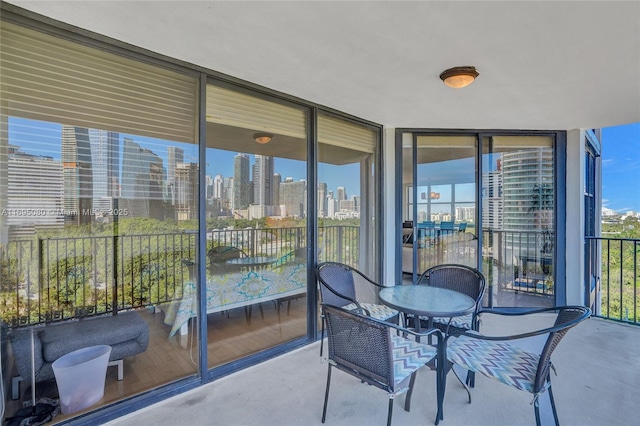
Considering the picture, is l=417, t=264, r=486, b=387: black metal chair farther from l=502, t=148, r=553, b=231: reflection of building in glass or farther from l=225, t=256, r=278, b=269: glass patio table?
l=502, t=148, r=553, b=231: reflection of building in glass

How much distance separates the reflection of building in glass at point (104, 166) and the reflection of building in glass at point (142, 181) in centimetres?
5

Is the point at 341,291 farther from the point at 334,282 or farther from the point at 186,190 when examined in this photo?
the point at 186,190

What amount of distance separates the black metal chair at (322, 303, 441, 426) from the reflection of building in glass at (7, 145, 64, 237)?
181 cm

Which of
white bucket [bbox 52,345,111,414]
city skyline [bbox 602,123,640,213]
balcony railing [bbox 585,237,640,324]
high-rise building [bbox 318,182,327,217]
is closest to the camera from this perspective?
white bucket [bbox 52,345,111,414]

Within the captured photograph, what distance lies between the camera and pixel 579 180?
3945 mm

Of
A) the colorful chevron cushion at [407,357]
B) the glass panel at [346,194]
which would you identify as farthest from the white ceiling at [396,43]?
the colorful chevron cushion at [407,357]

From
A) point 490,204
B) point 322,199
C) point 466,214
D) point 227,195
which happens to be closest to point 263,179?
point 227,195

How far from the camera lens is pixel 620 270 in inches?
159

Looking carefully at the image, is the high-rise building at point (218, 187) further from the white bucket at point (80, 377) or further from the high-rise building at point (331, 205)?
the white bucket at point (80, 377)

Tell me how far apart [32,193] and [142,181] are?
1.89ft

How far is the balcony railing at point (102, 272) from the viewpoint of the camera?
2.02 meters

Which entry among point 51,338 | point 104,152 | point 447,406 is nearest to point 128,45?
point 104,152

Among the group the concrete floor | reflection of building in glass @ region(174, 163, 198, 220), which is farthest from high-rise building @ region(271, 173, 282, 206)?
the concrete floor

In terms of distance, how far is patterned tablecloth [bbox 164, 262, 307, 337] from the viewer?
93.7 inches
